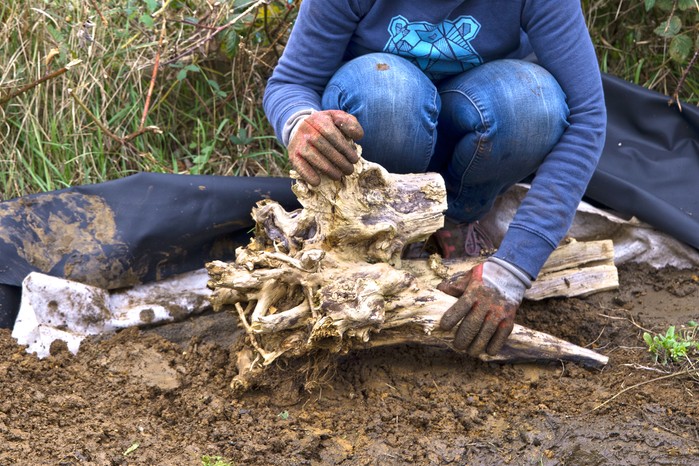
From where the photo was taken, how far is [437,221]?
1886 mm

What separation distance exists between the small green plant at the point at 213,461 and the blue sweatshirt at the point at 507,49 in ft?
2.55

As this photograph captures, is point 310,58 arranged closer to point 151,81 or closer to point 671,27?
point 151,81

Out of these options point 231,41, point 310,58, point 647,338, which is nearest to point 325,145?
point 310,58

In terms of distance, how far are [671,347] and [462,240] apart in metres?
0.68

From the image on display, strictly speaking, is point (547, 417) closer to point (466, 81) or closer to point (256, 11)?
point (466, 81)

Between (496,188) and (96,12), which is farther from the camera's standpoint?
(96,12)

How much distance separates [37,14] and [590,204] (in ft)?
6.61

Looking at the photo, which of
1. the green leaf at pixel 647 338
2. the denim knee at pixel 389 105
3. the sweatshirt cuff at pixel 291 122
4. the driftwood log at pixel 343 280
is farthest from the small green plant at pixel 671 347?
the sweatshirt cuff at pixel 291 122

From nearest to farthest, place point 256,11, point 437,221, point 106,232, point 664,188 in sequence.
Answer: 1. point 437,221
2. point 106,232
3. point 664,188
4. point 256,11

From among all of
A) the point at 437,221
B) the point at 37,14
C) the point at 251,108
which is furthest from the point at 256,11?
the point at 437,221

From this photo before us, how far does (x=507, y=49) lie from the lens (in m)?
2.05

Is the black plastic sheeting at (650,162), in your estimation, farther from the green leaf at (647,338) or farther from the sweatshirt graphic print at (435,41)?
the sweatshirt graphic print at (435,41)

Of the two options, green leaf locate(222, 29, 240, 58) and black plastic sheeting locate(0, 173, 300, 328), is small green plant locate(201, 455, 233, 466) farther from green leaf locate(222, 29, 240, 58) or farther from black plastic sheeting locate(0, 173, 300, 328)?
green leaf locate(222, 29, 240, 58)

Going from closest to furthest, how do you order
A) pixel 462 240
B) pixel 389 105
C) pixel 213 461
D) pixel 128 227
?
pixel 213 461
pixel 389 105
pixel 128 227
pixel 462 240
